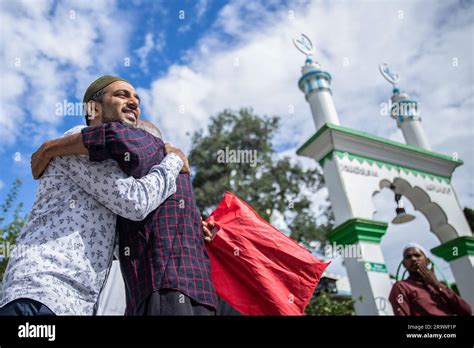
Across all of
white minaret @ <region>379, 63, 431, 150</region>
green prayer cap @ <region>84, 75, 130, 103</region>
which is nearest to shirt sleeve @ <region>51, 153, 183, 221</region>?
green prayer cap @ <region>84, 75, 130, 103</region>

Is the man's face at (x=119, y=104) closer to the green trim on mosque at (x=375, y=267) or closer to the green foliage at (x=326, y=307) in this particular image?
the green trim on mosque at (x=375, y=267)

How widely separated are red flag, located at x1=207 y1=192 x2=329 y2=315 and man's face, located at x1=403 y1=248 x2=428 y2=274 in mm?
2464

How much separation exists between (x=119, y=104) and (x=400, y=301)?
2.91 metres

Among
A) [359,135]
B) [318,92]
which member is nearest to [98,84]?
[359,135]

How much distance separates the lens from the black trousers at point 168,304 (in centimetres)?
144

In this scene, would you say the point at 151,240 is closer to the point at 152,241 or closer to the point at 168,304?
the point at 152,241

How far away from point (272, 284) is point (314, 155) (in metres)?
5.38

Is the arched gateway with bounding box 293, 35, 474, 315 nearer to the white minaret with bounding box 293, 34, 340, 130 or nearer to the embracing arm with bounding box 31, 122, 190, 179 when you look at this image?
the white minaret with bounding box 293, 34, 340, 130

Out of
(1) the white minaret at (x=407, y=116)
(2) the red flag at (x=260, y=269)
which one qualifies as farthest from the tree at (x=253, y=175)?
(2) the red flag at (x=260, y=269)

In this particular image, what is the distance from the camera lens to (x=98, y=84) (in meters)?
1.80

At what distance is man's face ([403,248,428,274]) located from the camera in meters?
4.03
